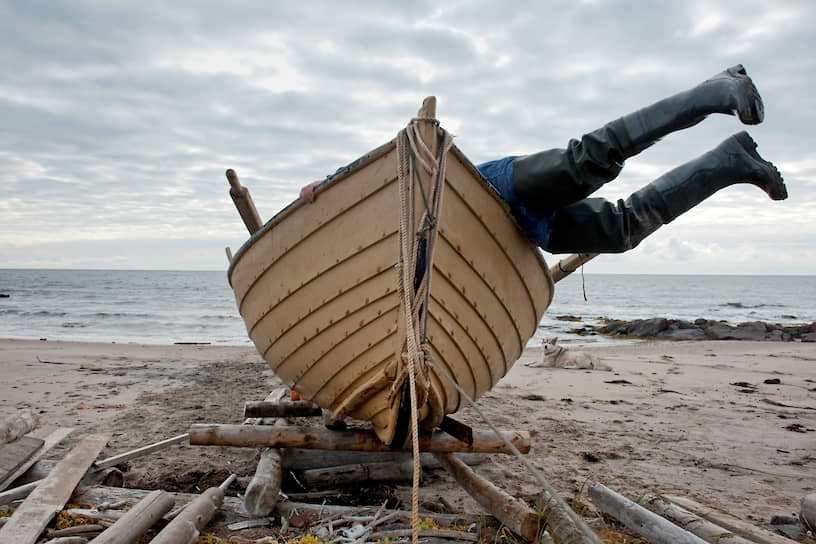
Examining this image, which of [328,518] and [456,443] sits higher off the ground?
[456,443]

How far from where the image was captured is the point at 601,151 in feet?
7.79

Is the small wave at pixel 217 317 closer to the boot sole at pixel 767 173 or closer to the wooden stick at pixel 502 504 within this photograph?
the wooden stick at pixel 502 504

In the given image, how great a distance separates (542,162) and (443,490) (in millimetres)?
→ 2016

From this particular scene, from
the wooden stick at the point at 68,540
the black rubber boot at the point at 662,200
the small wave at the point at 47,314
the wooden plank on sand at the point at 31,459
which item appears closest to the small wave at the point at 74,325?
the small wave at the point at 47,314

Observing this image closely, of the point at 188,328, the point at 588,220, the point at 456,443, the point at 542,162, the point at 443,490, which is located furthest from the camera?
the point at 188,328

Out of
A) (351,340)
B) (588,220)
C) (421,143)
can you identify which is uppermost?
(421,143)

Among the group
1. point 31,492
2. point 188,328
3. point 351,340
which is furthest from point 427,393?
point 188,328

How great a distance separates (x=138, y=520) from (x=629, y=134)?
2.57 m

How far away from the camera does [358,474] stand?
3.26 metres

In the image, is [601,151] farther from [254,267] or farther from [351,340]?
[254,267]

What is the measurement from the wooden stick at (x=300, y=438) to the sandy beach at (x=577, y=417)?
1.24ft

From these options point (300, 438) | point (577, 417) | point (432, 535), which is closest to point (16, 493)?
point (300, 438)

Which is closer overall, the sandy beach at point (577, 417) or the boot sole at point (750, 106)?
the boot sole at point (750, 106)

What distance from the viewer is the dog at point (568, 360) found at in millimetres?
8789
